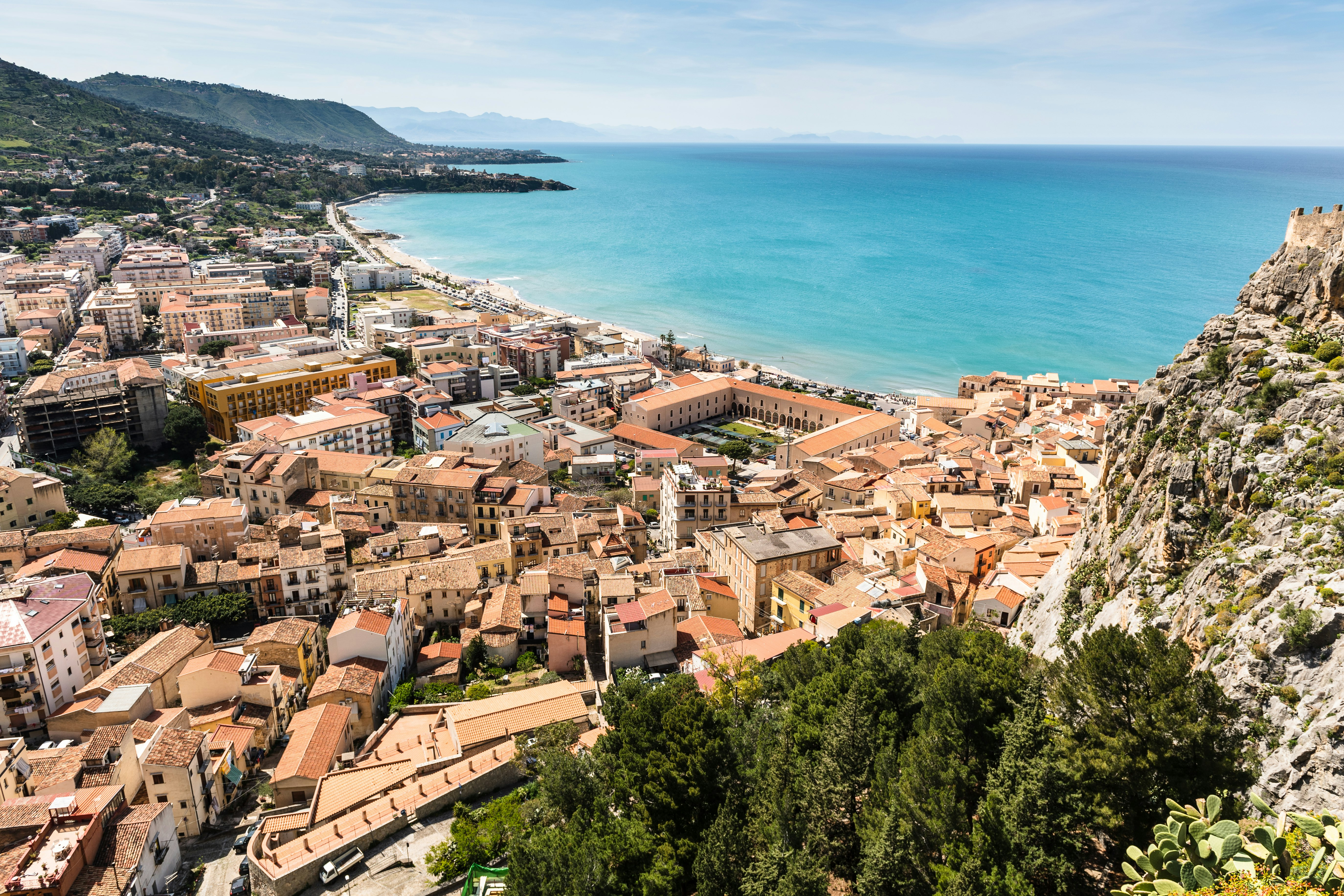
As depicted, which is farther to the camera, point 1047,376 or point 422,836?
point 1047,376

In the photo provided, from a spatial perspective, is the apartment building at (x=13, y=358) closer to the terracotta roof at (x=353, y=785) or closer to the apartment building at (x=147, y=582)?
the apartment building at (x=147, y=582)

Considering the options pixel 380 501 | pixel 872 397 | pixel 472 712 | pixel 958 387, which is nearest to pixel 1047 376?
pixel 958 387

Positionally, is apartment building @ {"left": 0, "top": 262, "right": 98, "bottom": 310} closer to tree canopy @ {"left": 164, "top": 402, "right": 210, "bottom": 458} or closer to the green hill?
tree canopy @ {"left": 164, "top": 402, "right": 210, "bottom": 458}

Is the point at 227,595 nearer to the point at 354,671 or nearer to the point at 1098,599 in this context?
the point at 354,671

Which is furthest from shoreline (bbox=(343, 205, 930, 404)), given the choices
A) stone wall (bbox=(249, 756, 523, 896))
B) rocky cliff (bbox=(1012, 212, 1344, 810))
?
stone wall (bbox=(249, 756, 523, 896))

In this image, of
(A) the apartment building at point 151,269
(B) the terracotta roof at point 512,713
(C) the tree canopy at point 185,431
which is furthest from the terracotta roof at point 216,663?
(A) the apartment building at point 151,269

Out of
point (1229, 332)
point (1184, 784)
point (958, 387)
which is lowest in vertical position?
point (958, 387)

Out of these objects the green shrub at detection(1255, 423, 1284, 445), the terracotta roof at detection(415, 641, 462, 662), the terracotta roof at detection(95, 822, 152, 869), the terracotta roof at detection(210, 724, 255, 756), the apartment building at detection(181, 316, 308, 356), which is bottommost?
the terracotta roof at detection(415, 641, 462, 662)
